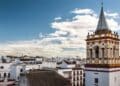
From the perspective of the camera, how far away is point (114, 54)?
19.9 m

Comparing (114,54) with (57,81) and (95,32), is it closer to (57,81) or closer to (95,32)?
(95,32)

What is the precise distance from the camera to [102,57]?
19203 millimetres

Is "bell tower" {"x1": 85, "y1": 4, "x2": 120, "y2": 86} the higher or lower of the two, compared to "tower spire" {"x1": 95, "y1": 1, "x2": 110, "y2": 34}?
lower

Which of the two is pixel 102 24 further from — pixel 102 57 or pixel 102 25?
pixel 102 57

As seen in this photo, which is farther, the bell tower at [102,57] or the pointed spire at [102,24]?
the pointed spire at [102,24]

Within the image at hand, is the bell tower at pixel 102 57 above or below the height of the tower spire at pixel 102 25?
below

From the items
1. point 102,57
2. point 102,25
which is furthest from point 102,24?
point 102,57

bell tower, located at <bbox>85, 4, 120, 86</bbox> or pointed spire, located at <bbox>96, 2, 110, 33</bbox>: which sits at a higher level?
pointed spire, located at <bbox>96, 2, 110, 33</bbox>

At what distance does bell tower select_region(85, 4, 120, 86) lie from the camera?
18.8 m

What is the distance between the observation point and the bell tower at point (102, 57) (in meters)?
18.8

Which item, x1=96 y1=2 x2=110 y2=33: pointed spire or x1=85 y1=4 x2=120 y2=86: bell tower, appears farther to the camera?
x1=96 y1=2 x2=110 y2=33: pointed spire

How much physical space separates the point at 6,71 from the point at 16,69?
329 centimetres

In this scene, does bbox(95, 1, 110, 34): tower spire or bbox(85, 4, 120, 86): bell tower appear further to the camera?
bbox(95, 1, 110, 34): tower spire

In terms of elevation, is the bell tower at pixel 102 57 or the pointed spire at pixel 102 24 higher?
the pointed spire at pixel 102 24
